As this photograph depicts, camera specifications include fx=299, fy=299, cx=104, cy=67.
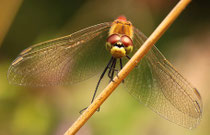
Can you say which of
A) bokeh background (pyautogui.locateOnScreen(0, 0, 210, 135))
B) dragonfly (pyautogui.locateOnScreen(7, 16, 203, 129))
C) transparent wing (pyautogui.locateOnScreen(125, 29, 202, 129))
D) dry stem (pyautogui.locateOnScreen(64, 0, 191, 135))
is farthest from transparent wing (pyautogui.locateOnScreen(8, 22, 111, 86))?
bokeh background (pyautogui.locateOnScreen(0, 0, 210, 135))

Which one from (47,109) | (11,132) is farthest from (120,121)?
(11,132)

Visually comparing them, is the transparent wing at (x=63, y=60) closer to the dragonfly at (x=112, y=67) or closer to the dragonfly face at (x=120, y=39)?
the dragonfly at (x=112, y=67)

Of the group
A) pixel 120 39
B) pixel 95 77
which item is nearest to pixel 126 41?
pixel 120 39

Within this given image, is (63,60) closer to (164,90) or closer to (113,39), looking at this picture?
(113,39)

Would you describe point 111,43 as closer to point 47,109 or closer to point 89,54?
point 89,54

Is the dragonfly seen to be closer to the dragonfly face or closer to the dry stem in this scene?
the dragonfly face

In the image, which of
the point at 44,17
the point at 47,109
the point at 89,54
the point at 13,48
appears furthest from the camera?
the point at 44,17
